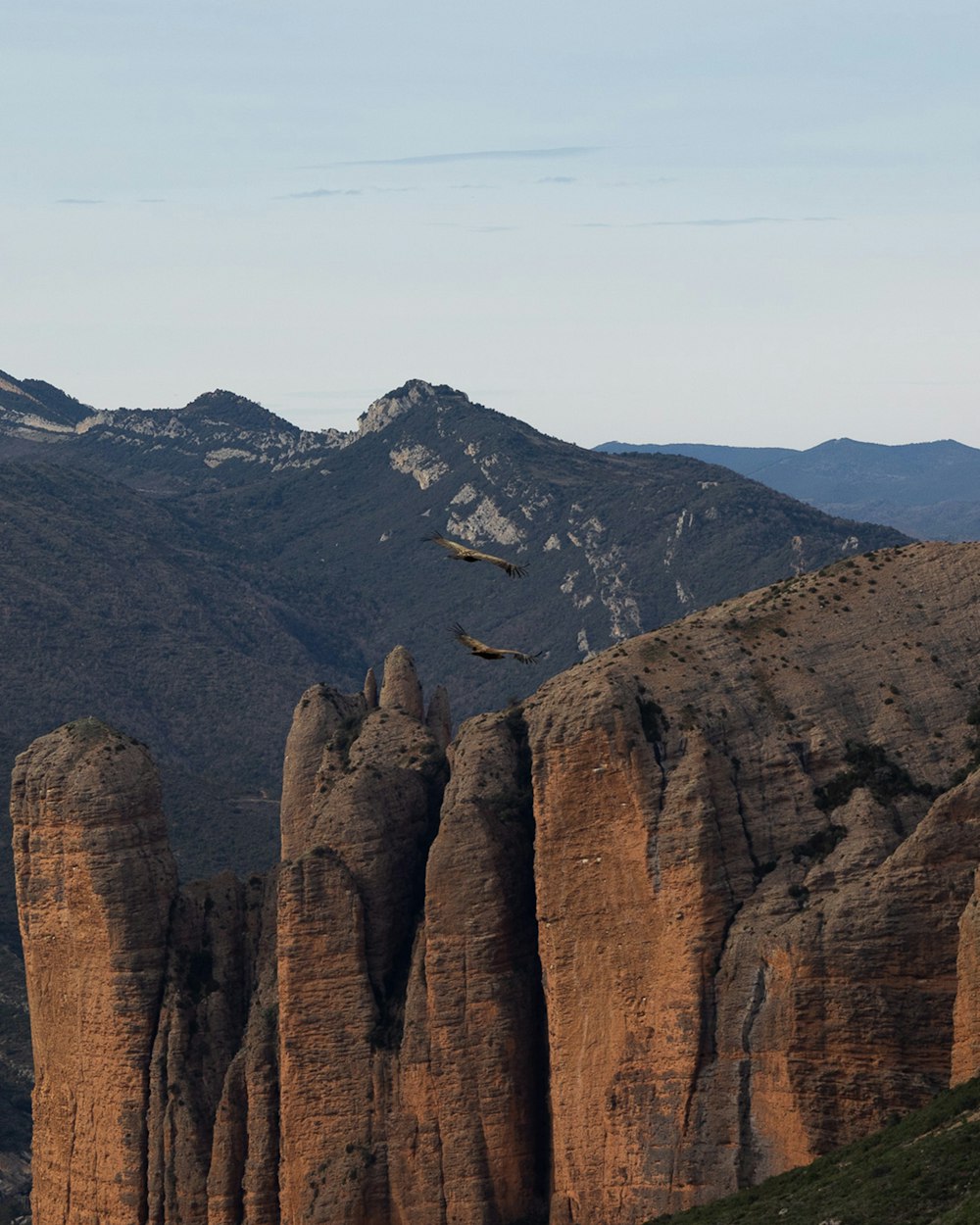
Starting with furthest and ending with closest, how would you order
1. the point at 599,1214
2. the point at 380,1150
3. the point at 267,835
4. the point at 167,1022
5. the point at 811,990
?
the point at 267,835 < the point at 167,1022 < the point at 380,1150 < the point at 599,1214 < the point at 811,990

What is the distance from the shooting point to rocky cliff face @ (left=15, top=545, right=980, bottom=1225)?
154ft

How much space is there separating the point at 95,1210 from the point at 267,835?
93640mm

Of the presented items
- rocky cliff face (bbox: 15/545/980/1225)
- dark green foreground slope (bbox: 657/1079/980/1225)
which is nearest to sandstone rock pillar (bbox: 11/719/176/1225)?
rocky cliff face (bbox: 15/545/980/1225)

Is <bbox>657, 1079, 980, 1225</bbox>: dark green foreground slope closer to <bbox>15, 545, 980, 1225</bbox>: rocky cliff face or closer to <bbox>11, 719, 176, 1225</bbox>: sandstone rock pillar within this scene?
<bbox>15, 545, 980, 1225</bbox>: rocky cliff face

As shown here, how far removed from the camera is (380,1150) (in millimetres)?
53438

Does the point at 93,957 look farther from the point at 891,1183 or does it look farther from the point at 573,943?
the point at 891,1183

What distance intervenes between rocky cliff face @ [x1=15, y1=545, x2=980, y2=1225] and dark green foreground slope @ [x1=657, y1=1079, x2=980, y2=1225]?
1366 mm

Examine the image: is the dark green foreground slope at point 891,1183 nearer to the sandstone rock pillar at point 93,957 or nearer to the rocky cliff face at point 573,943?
the rocky cliff face at point 573,943

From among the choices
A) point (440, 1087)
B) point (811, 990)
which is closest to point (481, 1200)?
point (440, 1087)

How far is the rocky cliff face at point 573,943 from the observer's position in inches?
1852

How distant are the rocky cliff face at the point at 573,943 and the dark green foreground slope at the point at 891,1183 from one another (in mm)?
1366

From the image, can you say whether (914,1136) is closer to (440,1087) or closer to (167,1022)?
(440,1087)

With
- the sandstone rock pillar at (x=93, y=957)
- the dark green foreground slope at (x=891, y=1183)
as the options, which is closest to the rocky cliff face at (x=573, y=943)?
the sandstone rock pillar at (x=93, y=957)

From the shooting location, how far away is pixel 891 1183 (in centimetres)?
4250
